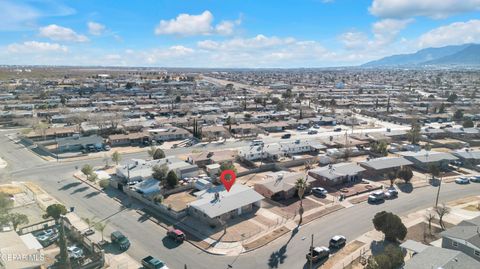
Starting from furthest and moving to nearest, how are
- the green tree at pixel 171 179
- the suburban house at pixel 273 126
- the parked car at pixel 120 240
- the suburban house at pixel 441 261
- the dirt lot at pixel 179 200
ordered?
the suburban house at pixel 273 126 → the green tree at pixel 171 179 → the dirt lot at pixel 179 200 → the parked car at pixel 120 240 → the suburban house at pixel 441 261

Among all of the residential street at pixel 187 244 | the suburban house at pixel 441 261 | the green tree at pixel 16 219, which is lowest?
the residential street at pixel 187 244

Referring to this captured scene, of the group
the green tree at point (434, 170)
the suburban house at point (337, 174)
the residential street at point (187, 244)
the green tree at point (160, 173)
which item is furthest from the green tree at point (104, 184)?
the green tree at point (434, 170)

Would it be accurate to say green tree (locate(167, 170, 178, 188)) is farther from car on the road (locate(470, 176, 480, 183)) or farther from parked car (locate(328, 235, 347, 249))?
car on the road (locate(470, 176, 480, 183))

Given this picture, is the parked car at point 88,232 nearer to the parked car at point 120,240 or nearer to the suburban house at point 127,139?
the parked car at point 120,240

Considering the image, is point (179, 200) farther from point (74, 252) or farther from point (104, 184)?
point (74, 252)

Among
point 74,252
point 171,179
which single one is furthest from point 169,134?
point 74,252

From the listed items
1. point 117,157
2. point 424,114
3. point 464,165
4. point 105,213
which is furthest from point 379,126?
point 105,213
